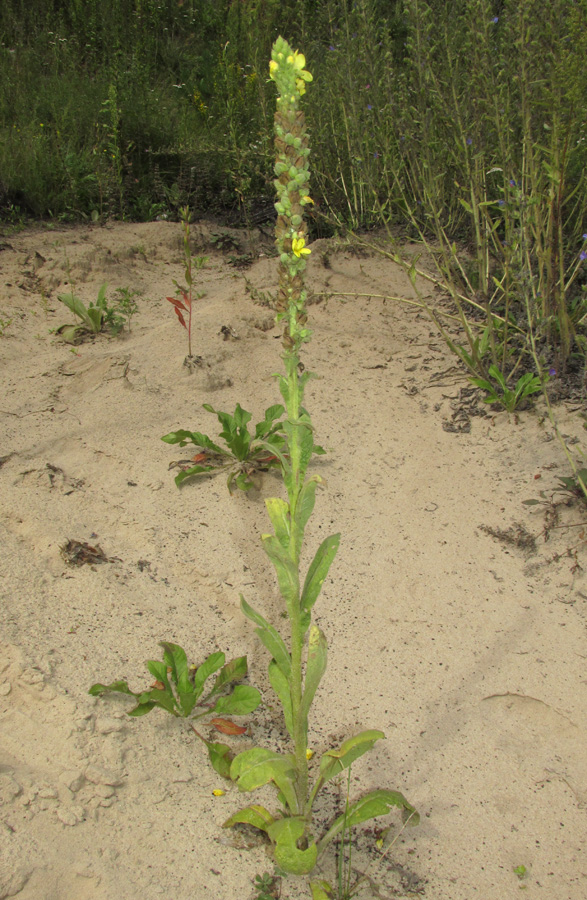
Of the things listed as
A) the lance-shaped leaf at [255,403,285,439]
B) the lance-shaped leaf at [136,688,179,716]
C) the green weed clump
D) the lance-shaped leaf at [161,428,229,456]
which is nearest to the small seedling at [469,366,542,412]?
the lance-shaped leaf at [255,403,285,439]

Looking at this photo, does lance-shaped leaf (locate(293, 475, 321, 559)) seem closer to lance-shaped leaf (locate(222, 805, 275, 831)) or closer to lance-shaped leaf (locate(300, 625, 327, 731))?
lance-shaped leaf (locate(300, 625, 327, 731))

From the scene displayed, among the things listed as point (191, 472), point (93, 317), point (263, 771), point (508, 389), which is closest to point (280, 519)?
point (263, 771)

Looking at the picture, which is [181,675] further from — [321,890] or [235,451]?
[235,451]

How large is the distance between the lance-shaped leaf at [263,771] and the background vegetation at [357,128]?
200 centimetres

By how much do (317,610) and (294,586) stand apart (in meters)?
0.84

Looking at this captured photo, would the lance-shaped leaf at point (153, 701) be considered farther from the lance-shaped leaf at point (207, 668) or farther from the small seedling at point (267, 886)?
the small seedling at point (267, 886)

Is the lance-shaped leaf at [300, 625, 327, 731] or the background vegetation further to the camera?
the background vegetation

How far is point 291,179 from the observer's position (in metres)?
1.30

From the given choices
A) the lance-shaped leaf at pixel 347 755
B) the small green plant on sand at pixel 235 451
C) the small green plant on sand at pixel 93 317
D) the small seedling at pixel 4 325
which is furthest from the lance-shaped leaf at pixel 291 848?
the small seedling at pixel 4 325

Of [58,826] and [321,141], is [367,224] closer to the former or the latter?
[321,141]

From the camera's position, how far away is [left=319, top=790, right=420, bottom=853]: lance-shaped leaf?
1598 mm

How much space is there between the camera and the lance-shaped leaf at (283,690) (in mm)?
1646

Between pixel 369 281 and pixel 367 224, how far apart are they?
2.22 feet

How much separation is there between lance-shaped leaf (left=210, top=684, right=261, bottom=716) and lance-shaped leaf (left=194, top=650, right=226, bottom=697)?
3.0 inches
